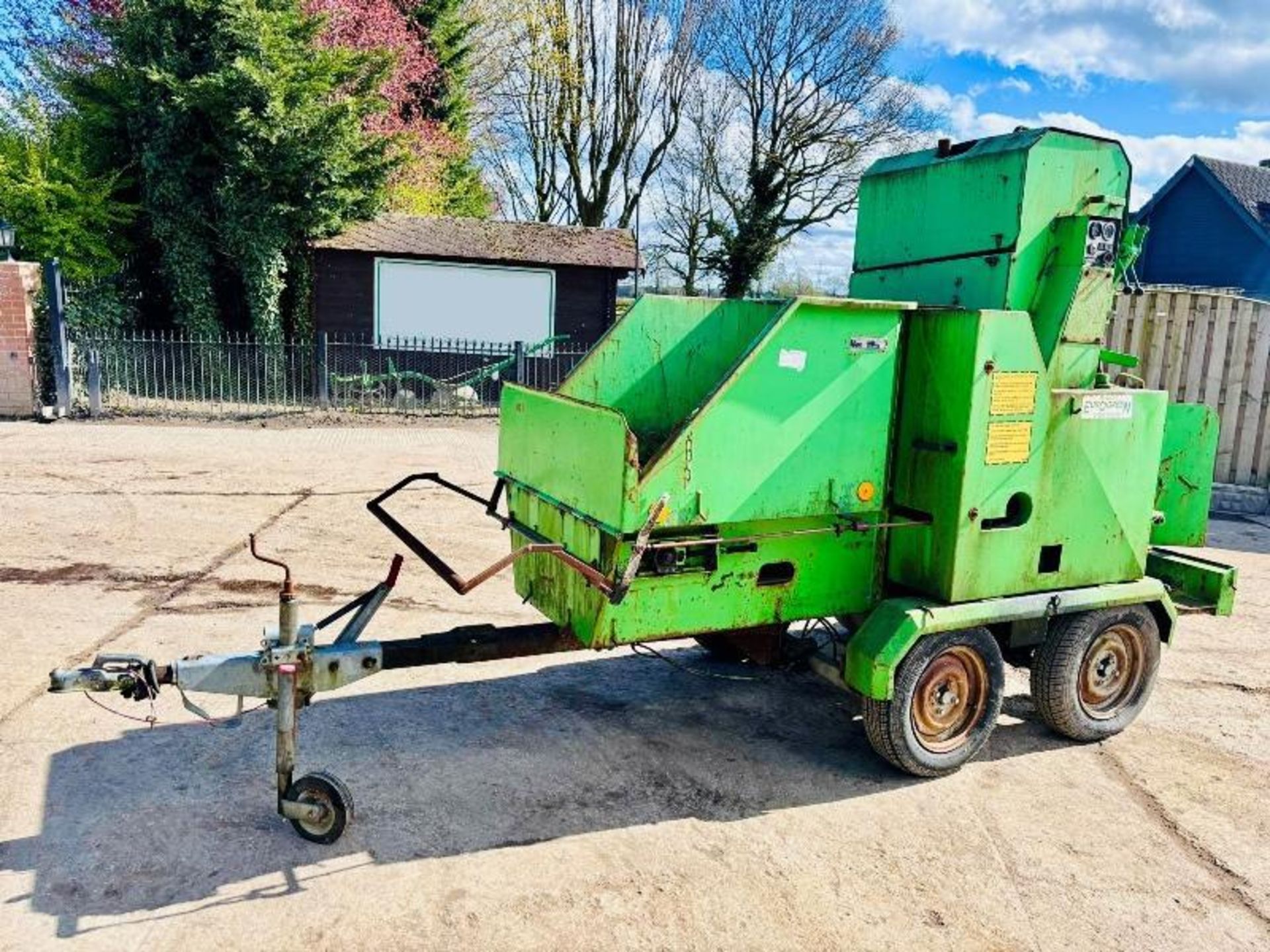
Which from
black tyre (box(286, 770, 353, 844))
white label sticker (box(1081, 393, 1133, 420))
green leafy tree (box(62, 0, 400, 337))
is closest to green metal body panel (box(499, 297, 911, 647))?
white label sticker (box(1081, 393, 1133, 420))

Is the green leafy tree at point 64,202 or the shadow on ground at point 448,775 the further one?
the green leafy tree at point 64,202

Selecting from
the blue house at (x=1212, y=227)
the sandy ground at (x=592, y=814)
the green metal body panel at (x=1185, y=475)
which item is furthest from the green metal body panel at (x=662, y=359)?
→ the blue house at (x=1212, y=227)

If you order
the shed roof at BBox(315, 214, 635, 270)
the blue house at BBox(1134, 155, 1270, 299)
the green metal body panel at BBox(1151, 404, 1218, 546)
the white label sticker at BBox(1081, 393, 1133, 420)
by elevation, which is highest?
the blue house at BBox(1134, 155, 1270, 299)

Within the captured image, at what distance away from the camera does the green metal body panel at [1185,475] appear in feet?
18.5

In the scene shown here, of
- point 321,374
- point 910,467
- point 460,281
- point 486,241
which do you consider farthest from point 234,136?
point 910,467

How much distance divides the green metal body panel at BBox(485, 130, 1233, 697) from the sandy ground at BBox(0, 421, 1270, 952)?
77cm

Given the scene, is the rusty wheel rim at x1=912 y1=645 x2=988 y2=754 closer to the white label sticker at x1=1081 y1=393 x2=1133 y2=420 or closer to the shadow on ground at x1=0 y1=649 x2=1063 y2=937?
the shadow on ground at x1=0 y1=649 x2=1063 y2=937

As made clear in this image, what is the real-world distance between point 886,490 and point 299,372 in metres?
15.7

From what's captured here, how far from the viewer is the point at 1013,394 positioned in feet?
14.6

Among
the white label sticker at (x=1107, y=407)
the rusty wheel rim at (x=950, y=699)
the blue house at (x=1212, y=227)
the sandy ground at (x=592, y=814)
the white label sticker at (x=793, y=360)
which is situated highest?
the blue house at (x=1212, y=227)

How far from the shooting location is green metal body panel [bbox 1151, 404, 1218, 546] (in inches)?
221

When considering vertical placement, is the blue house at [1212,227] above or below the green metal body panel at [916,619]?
above

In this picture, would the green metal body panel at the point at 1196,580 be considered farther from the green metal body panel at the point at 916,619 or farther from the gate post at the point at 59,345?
the gate post at the point at 59,345

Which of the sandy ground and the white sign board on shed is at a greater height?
the white sign board on shed
